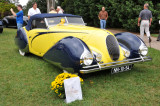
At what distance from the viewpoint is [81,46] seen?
142 inches

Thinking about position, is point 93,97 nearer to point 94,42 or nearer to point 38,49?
point 94,42

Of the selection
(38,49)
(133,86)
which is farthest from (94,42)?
(38,49)

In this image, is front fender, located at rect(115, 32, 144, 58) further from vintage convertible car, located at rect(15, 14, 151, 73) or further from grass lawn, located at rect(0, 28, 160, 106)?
grass lawn, located at rect(0, 28, 160, 106)

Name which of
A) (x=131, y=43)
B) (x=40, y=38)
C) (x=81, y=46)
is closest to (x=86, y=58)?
(x=81, y=46)

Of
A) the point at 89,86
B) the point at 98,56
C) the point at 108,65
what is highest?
the point at 98,56

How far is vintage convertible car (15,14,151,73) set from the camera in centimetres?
354

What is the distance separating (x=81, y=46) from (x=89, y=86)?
33.8 inches

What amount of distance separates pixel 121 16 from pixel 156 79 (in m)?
10.8

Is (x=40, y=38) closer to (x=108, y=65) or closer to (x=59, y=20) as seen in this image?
(x=59, y=20)

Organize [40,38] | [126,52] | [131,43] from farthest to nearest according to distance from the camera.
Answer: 1. [40,38]
2. [131,43]
3. [126,52]

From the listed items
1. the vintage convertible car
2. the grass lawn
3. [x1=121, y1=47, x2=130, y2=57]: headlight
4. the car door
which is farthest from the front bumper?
the car door

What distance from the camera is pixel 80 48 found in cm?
357

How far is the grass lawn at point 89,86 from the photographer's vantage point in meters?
2.98

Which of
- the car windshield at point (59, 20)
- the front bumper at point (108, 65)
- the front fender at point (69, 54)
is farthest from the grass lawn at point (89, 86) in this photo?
the car windshield at point (59, 20)
